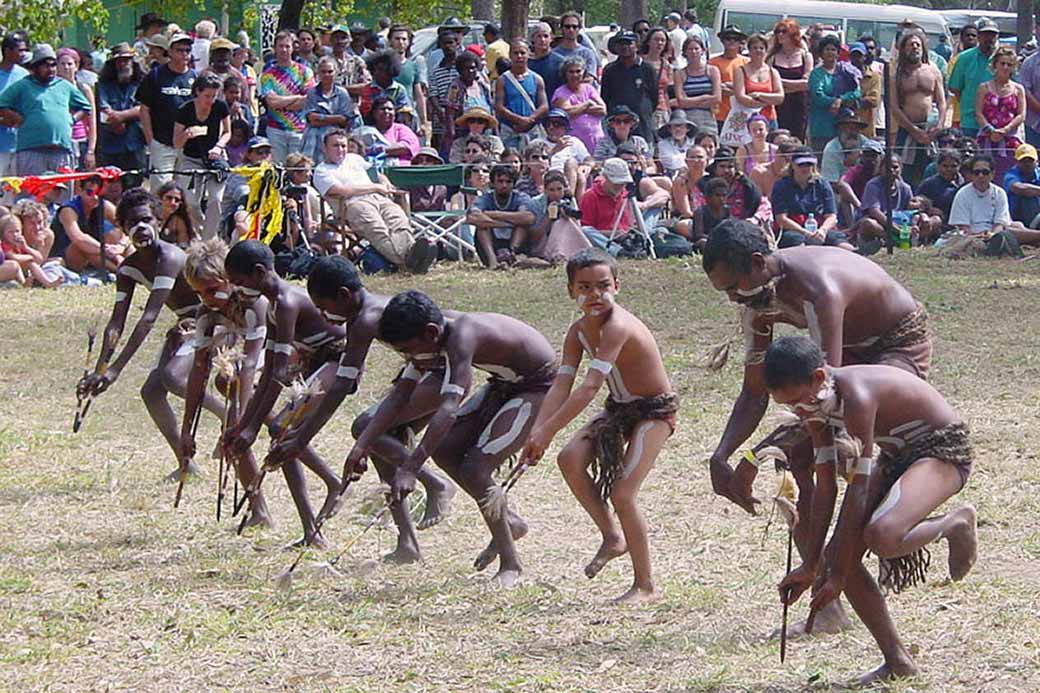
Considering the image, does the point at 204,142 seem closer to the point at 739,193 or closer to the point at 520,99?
the point at 520,99

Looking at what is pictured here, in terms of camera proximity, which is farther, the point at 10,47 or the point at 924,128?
the point at 924,128

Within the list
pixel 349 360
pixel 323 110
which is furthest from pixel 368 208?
pixel 349 360

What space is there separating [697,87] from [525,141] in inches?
80.0

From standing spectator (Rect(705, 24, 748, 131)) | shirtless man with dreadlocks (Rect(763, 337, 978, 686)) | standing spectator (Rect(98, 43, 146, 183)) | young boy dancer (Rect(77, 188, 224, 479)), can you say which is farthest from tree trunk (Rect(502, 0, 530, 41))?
shirtless man with dreadlocks (Rect(763, 337, 978, 686))

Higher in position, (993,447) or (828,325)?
(828,325)

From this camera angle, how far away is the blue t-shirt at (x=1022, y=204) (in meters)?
16.3

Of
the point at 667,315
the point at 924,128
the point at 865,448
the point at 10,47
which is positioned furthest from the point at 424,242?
the point at 865,448

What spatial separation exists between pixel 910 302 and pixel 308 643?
2553 millimetres

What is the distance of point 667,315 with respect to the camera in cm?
1307

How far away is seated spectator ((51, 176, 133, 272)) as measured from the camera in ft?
48.6

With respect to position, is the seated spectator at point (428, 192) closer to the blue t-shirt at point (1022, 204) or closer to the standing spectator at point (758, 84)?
the standing spectator at point (758, 84)

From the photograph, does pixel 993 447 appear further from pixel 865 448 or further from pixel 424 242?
pixel 424 242

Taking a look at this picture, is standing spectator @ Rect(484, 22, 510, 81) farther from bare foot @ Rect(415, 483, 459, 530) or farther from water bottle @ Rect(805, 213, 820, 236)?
bare foot @ Rect(415, 483, 459, 530)

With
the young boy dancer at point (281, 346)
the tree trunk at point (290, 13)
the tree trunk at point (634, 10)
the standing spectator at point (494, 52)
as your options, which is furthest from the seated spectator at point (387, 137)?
the tree trunk at point (634, 10)
